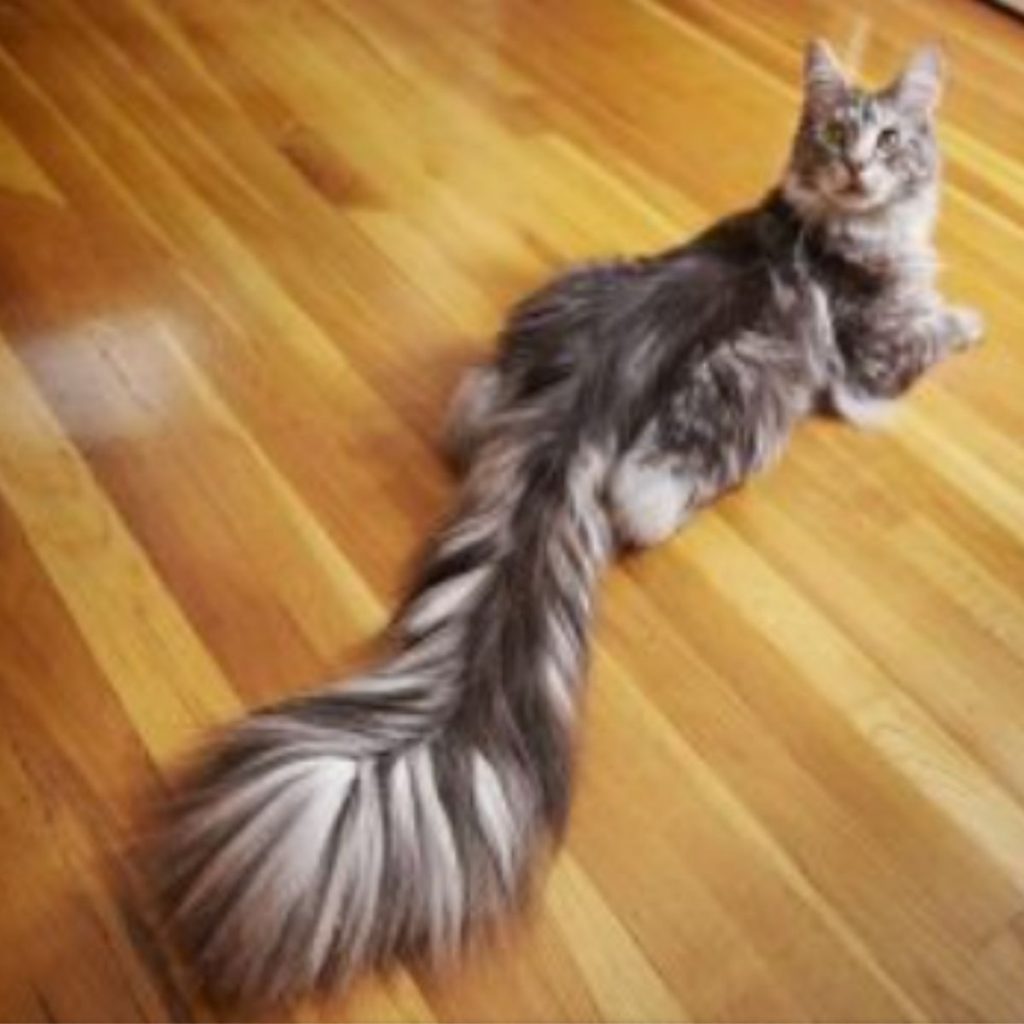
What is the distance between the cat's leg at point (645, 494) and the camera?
1.35 meters

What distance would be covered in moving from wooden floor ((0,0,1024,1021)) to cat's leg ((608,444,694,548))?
0.05 m

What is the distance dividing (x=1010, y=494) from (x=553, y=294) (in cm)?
63

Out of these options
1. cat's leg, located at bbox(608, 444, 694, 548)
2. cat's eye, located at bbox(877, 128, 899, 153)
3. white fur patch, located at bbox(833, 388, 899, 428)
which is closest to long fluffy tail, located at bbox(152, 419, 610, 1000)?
cat's leg, located at bbox(608, 444, 694, 548)

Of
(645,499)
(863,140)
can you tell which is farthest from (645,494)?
(863,140)

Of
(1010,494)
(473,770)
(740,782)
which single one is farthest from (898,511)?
(473,770)

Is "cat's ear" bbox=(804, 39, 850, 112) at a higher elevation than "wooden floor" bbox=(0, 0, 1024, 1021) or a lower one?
higher

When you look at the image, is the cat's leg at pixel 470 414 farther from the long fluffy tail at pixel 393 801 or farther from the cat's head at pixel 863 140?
the cat's head at pixel 863 140

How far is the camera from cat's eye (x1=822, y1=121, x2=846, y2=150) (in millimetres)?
1475

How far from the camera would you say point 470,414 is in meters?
1.46

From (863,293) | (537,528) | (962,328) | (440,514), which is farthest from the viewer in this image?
(962,328)

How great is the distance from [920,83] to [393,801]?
3.55ft

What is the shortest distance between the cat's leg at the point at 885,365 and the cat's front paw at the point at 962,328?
38 millimetres

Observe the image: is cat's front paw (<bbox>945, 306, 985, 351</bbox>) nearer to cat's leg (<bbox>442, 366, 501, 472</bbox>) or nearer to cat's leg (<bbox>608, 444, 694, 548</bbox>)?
cat's leg (<bbox>608, 444, 694, 548</bbox>)

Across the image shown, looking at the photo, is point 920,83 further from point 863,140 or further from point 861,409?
point 861,409
